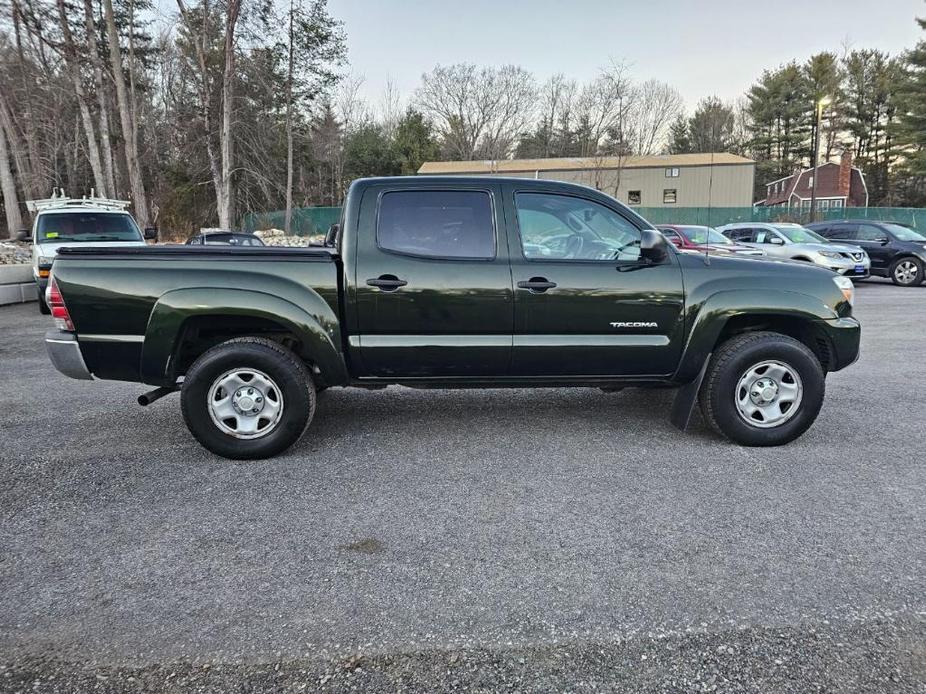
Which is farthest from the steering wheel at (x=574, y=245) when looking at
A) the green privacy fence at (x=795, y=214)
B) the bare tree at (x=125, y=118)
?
the green privacy fence at (x=795, y=214)

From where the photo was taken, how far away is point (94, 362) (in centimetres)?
413

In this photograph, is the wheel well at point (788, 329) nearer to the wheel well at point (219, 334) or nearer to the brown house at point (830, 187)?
the wheel well at point (219, 334)

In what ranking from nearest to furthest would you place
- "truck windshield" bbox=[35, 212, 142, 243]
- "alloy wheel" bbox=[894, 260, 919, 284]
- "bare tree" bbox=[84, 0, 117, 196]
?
"truck windshield" bbox=[35, 212, 142, 243]
"alloy wheel" bbox=[894, 260, 919, 284]
"bare tree" bbox=[84, 0, 117, 196]

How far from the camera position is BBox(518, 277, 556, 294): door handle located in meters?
4.25

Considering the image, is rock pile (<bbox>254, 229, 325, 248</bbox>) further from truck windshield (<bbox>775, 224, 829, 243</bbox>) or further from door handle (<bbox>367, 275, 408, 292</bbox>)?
door handle (<bbox>367, 275, 408, 292</bbox>)

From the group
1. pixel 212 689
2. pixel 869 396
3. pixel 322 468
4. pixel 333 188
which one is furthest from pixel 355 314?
pixel 333 188

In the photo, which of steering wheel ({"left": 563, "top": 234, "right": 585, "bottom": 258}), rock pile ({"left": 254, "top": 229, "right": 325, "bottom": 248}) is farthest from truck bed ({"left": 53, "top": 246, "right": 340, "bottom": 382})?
rock pile ({"left": 254, "top": 229, "right": 325, "bottom": 248})

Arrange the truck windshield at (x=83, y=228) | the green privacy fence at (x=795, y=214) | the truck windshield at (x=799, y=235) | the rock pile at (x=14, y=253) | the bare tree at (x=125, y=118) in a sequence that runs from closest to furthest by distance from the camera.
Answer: the truck windshield at (x=83, y=228) → the truck windshield at (x=799, y=235) → the rock pile at (x=14, y=253) → the bare tree at (x=125, y=118) → the green privacy fence at (x=795, y=214)

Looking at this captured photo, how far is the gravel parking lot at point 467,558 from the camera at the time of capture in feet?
7.30

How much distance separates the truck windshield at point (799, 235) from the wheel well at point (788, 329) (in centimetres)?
1219

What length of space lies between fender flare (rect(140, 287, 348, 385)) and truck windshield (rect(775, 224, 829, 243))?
47.8ft

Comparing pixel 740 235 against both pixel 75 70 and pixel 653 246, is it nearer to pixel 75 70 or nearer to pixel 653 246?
pixel 653 246

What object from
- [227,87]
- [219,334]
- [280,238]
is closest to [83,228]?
[219,334]

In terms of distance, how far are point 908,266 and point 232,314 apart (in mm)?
17942
